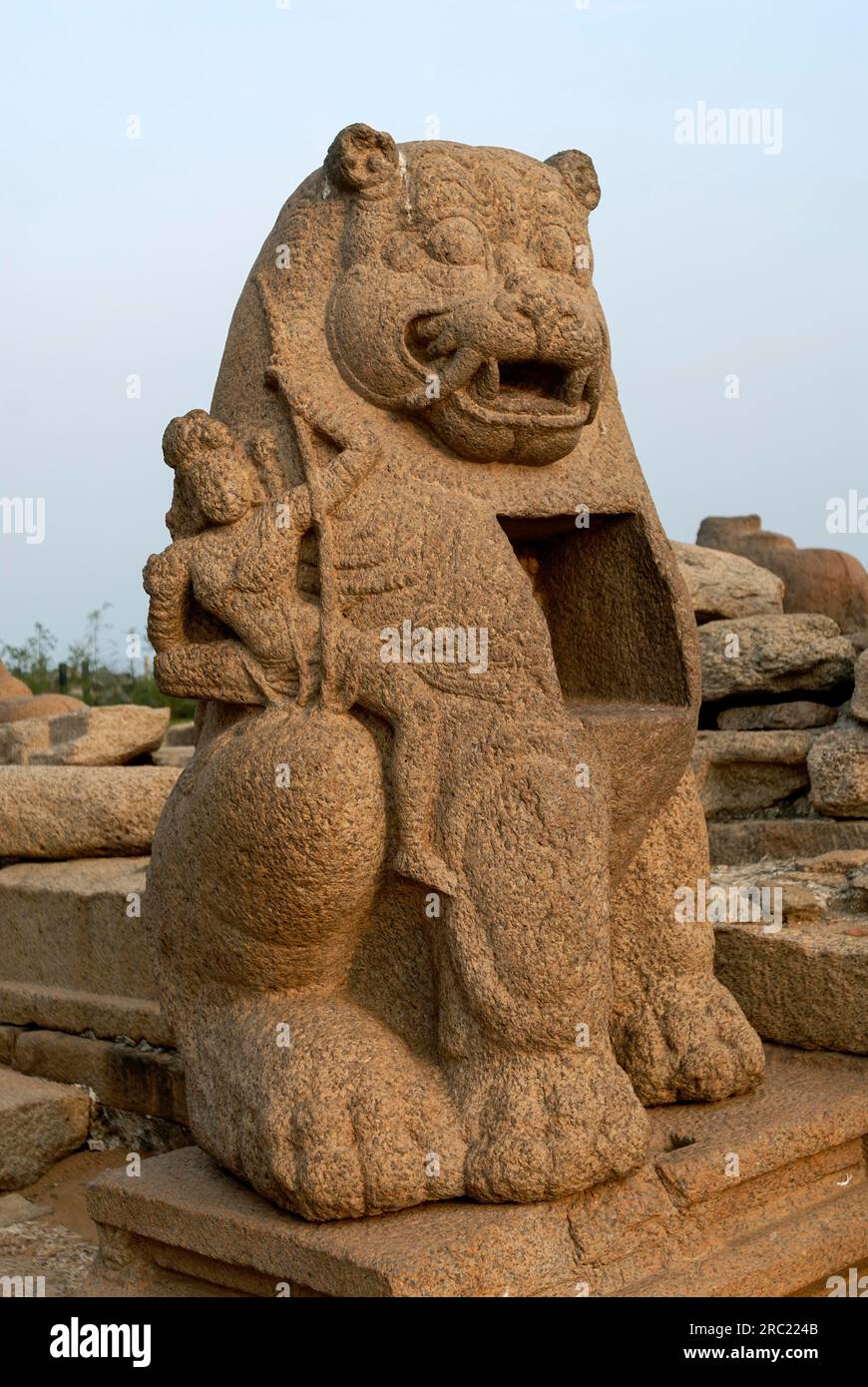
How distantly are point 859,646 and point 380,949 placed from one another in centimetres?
418

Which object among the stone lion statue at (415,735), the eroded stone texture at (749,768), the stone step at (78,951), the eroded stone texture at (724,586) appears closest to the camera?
the stone lion statue at (415,735)

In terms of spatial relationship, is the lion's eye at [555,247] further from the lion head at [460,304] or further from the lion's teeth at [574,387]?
the lion's teeth at [574,387]

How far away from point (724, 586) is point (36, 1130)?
4.34 meters

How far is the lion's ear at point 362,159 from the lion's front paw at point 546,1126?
168 cm

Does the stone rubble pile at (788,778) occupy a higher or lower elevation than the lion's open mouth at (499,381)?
lower

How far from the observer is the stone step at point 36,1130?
4.34 metres

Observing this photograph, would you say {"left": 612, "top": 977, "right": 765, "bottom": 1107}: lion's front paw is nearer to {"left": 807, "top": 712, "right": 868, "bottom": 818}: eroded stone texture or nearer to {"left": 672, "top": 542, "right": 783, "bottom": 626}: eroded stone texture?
{"left": 807, "top": 712, "right": 868, "bottom": 818}: eroded stone texture

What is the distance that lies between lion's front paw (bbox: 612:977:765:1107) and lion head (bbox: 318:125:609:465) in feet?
3.83

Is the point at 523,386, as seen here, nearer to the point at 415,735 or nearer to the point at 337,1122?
the point at 415,735

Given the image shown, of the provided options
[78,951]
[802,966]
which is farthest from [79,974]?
[802,966]

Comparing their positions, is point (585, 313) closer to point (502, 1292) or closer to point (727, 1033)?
point (727, 1033)

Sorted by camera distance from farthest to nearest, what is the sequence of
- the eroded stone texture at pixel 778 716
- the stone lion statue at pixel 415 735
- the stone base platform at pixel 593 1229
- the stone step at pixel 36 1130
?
1. the eroded stone texture at pixel 778 716
2. the stone step at pixel 36 1130
3. the stone lion statue at pixel 415 735
4. the stone base platform at pixel 593 1229

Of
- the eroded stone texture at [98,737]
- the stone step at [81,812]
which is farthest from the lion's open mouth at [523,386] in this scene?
the eroded stone texture at [98,737]
